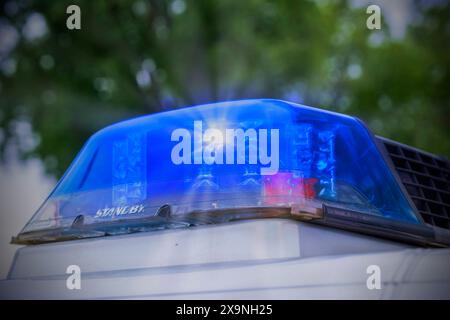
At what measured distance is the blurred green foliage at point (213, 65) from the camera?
3941 mm

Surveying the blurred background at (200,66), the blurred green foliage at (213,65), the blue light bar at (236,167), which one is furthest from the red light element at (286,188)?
the blurred green foliage at (213,65)

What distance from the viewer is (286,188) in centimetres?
237

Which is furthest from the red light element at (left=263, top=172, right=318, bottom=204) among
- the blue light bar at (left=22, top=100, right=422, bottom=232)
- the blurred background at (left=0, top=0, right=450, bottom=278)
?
the blurred background at (left=0, top=0, right=450, bottom=278)

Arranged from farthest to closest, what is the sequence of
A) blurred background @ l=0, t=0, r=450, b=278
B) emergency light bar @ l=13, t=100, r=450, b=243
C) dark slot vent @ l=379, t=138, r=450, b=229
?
1. blurred background @ l=0, t=0, r=450, b=278
2. dark slot vent @ l=379, t=138, r=450, b=229
3. emergency light bar @ l=13, t=100, r=450, b=243

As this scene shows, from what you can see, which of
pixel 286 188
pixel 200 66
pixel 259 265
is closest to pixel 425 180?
pixel 286 188

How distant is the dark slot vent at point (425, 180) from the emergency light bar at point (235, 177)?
133 millimetres

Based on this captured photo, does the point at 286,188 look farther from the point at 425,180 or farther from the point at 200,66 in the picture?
the point at 200,66

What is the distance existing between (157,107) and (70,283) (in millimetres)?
2264

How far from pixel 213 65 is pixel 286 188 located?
109 inches

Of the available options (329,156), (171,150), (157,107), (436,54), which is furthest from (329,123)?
(157,107)

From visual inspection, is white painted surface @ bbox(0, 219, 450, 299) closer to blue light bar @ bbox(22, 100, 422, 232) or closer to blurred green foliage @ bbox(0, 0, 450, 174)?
blue light bar @ bbox(22, 100, 422, 232)

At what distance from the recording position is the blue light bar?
239cm

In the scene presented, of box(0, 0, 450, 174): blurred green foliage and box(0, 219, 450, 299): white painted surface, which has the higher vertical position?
box(0, 0, 450, 174): blurred green foliage
